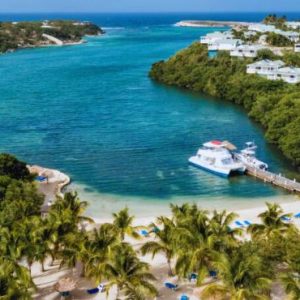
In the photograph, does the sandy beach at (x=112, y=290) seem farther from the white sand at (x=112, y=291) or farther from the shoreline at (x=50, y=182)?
the shoreline at (x=50, y=182)

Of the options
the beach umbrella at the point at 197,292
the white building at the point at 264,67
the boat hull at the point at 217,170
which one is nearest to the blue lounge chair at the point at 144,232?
the beach umbrella at the point at 197,292

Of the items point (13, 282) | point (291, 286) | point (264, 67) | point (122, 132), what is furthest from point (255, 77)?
point (13, 282)

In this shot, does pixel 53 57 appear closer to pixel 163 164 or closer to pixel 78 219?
pixel 163 164

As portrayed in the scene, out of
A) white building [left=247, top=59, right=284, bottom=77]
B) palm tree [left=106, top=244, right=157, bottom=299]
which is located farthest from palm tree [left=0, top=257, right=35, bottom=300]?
white building [left=247, top=59, right=284, bottom=77]

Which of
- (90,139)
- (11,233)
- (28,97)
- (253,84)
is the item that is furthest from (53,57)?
(11,233)

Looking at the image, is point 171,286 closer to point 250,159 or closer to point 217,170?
point 217,170

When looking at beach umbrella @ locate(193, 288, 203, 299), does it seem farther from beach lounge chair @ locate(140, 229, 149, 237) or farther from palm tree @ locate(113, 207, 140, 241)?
beach lounge chair @ locate(140, 229, 149, 237)
